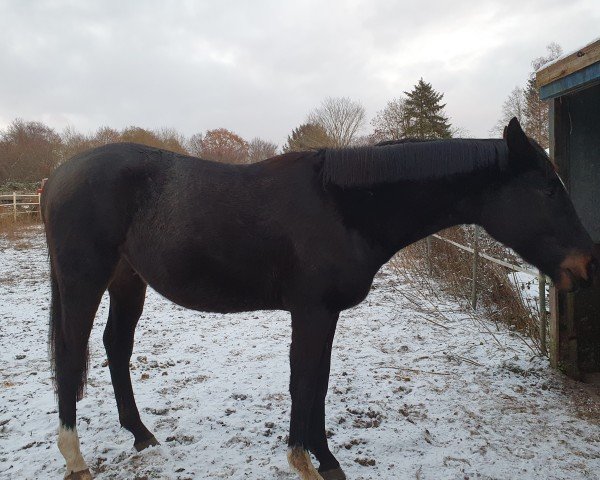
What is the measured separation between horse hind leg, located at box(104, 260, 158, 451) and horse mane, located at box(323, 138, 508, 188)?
1627mm

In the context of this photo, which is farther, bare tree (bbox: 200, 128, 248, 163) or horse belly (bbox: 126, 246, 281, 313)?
bare tree (bbox: 200, 128, 248, 163)

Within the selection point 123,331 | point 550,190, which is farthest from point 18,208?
point 550,190

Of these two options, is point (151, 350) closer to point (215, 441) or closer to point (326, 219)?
point (215, 441)

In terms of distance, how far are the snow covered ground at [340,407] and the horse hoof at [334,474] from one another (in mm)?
101

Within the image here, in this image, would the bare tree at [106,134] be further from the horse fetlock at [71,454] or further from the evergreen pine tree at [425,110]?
the horse fetlock at [71,454]

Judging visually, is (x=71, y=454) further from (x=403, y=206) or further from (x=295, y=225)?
(x=403, y=206)

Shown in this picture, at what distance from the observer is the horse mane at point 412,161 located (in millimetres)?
2154

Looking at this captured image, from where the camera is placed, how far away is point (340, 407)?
Answer: 10.6ft

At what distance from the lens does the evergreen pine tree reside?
2542cm

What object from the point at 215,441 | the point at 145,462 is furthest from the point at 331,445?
the point at 145,462

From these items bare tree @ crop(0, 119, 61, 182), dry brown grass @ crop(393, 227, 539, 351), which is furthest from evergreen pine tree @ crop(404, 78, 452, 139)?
bare tree @ crop(0, 119, 61, 182)

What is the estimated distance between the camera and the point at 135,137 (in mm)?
27672

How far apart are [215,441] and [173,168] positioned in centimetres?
187

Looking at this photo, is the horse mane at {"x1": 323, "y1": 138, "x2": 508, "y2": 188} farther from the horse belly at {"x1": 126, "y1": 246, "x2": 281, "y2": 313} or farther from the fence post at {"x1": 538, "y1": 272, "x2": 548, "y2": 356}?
the fence post at {"x1": 538, "y1": 272, "x2": 548, "y2": 356}
